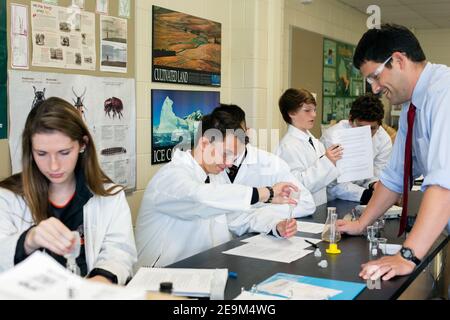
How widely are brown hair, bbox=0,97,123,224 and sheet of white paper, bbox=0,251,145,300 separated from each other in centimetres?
95

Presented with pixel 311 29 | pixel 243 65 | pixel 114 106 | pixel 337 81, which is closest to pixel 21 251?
pixel 114 106

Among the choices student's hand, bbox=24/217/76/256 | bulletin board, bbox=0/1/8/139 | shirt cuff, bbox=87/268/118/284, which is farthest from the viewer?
bulletin board, bbox=0/1/8/139

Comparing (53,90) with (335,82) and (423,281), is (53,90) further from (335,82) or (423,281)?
(335,82)

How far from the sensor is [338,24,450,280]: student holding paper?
1809 millimetres

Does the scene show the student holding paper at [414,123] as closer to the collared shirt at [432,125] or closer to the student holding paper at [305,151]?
the collared shirt at [432,125]

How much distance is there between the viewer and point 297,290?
1.69 metres

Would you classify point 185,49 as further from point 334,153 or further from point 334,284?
point 334,284

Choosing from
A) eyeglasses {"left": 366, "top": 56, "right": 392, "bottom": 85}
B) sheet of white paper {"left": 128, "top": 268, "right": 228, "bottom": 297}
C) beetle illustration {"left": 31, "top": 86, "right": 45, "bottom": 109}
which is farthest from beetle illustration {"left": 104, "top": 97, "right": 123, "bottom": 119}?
eyeglasses {"left": 366, "top": 56, "right": 392, "bottom": 85}

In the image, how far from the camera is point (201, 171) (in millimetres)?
2482

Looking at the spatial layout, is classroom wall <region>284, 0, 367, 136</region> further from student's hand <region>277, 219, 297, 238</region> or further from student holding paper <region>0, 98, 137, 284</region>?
student holding paper <region>0, 98, 137, 284</region>

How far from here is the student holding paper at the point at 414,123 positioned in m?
1.81

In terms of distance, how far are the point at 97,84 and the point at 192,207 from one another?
1.22 m

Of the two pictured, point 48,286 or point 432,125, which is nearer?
point 48,286
